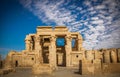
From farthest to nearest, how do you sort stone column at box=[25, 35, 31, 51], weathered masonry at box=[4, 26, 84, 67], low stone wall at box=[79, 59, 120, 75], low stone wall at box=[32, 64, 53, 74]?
stone column at box=[25, 35, 31, 51]
weathered masonry at box=[4, 26, 84, 67]
low stone wall at box=[32, 64, 53, 74]
low stone wall at box=[79, 59, 120, 75]

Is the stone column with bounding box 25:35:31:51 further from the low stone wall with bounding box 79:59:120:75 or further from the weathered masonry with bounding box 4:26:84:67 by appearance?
the low stone wall with bounding box 79:59:120:75

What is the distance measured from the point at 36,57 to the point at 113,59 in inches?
599

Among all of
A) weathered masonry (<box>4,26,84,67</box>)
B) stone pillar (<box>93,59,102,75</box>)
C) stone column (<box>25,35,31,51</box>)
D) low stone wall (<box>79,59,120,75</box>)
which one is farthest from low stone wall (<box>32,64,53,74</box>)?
stone column (<box>25,35,31,51</box>)

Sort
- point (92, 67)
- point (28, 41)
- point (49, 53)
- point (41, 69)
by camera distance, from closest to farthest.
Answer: point (92, 67) → point (41, 69) → point (49, 53) → point (28, 41)

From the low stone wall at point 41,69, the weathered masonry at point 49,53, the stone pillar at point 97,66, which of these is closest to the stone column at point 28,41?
the weathered masonry at point 49,53

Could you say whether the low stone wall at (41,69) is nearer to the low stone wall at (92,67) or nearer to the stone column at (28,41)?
the low stone wall at (92,67)

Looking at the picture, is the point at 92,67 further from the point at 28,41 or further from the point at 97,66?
the point at 28,41

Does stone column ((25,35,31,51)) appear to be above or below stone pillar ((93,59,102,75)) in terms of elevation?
above

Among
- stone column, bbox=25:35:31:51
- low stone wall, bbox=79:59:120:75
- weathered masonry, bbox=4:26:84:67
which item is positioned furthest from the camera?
stone column, bbox=25:35:31:51

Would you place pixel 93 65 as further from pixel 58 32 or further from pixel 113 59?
pixel 58 32

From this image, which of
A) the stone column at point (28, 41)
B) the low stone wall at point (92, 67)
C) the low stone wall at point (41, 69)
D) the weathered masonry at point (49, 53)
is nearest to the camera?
the low stone wall at point (92, 67)

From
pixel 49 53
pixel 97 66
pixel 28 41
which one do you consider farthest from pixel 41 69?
pixel 28 41

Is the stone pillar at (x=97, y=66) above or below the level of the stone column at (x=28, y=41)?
below

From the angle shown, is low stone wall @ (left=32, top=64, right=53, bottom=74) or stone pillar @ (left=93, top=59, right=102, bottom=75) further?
low stone wall @ (left=32, top=64, right=53, bottom=74)
